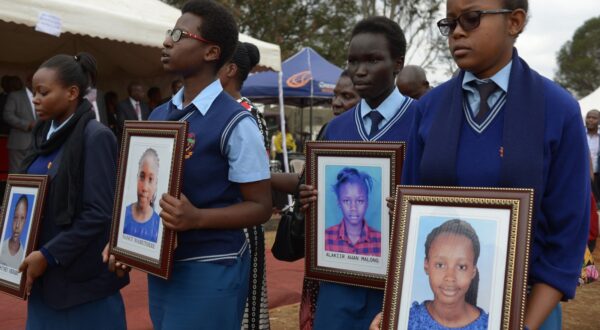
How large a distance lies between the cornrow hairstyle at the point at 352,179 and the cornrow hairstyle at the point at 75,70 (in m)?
1.42

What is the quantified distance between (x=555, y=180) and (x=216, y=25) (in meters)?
1.43

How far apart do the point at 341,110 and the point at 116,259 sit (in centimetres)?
184

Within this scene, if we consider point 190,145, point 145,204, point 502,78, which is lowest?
point 145,204

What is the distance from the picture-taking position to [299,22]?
29.0 metres

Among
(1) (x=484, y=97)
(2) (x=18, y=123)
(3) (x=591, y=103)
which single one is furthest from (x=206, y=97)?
(3) (x=591, y=103)

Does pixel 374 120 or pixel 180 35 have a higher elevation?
pixel 180 35

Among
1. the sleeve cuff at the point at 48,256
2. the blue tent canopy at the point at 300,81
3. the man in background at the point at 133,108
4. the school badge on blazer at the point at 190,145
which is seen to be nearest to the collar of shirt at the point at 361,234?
the school badge on blazer at the point at 190,145

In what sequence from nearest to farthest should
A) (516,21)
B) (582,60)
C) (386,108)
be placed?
(516,21) < (386,108) < (582,60)

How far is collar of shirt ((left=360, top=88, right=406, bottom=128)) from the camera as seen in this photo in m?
2.84

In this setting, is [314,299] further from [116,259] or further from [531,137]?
[531,137]

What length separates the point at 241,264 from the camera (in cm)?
266

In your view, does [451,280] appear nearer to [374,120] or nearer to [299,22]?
[374,120]

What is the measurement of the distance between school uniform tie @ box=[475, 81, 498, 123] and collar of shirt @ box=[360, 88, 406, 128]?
884 millimetres

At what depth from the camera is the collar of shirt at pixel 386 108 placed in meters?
2.84
